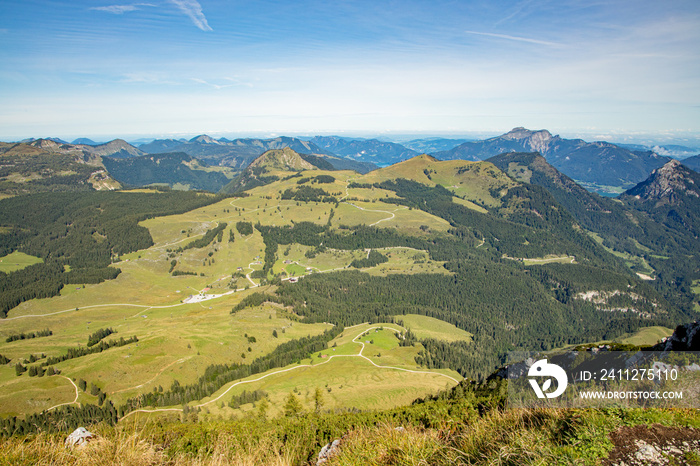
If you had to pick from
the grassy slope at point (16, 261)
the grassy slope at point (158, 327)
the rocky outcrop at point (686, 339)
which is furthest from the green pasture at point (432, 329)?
the grassy slope at point (16, 261)

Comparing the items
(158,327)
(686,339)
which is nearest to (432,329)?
(158,327)

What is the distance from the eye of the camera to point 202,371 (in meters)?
85.7

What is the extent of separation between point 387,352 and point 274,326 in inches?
1594

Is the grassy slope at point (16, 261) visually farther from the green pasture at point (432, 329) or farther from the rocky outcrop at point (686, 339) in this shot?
the rocky outcrop at point (686, 339)

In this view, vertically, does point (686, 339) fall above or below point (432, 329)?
above

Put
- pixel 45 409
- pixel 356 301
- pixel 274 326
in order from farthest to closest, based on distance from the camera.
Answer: pixel 356 301 < pixel 274 326 < pixel 45 409

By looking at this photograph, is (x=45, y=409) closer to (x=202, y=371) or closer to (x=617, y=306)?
(x=202, y=371)

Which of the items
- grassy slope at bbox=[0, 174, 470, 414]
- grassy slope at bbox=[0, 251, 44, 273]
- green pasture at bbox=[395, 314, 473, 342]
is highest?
grassy slope at bbox=[0, 251, 44, 273]

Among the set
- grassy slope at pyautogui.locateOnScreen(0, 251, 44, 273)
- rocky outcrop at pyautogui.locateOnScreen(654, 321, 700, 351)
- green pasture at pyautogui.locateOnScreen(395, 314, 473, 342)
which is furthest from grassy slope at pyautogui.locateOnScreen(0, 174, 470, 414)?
grassy slope at pyautogui.locateOnScreen(0, 251, 44, 273)

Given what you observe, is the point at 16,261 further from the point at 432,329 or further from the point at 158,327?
the point at 432,329

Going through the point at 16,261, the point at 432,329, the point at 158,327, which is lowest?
the point at 432,329

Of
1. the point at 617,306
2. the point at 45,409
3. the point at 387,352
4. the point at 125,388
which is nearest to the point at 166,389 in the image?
the point at 125,388

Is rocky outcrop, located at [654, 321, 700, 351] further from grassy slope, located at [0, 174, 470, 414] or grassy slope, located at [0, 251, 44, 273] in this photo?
grassy slope, located at [0, 251, 44, 273]

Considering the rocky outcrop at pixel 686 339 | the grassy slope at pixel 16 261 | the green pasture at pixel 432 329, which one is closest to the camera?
the rocky outcrop at pixel 686 339
